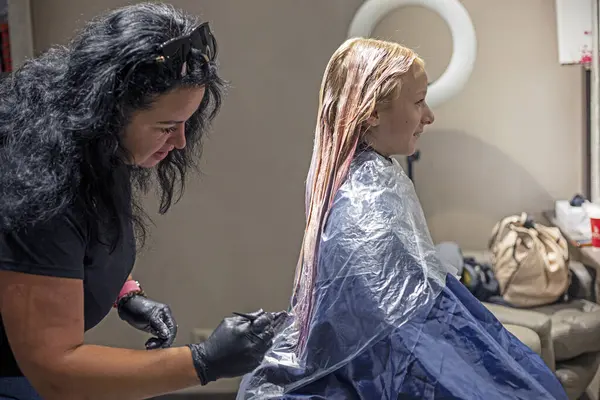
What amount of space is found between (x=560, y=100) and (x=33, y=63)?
2.59m

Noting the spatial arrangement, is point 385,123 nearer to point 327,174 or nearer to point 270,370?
point 327,174

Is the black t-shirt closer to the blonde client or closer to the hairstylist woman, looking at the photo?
the hairstylist woman

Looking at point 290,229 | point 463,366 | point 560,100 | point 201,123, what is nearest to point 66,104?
point 201,123

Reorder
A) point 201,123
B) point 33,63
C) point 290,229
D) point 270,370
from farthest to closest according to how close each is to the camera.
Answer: point 290,229 → point 270,370 → point 201,123 → point 33,63

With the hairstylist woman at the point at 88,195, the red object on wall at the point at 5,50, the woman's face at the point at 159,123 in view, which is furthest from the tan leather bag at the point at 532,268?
the red object on wall at the point at 5,50

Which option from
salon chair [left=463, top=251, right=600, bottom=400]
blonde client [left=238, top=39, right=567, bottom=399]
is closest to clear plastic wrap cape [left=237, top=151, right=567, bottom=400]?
blonde client [left=238, top=39, right=567, bottom=399]

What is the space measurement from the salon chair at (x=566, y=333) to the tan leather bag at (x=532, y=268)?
5 cm

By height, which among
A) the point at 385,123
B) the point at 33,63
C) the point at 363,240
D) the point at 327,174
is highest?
the point at 33,63

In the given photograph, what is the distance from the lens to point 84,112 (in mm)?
1048

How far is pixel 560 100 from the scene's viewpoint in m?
3.13

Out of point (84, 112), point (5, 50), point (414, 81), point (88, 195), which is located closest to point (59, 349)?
point (88, 195)

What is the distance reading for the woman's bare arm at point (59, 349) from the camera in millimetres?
994

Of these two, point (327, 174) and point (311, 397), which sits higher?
point (327, 174)

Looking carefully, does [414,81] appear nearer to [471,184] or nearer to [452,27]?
[452,27]
